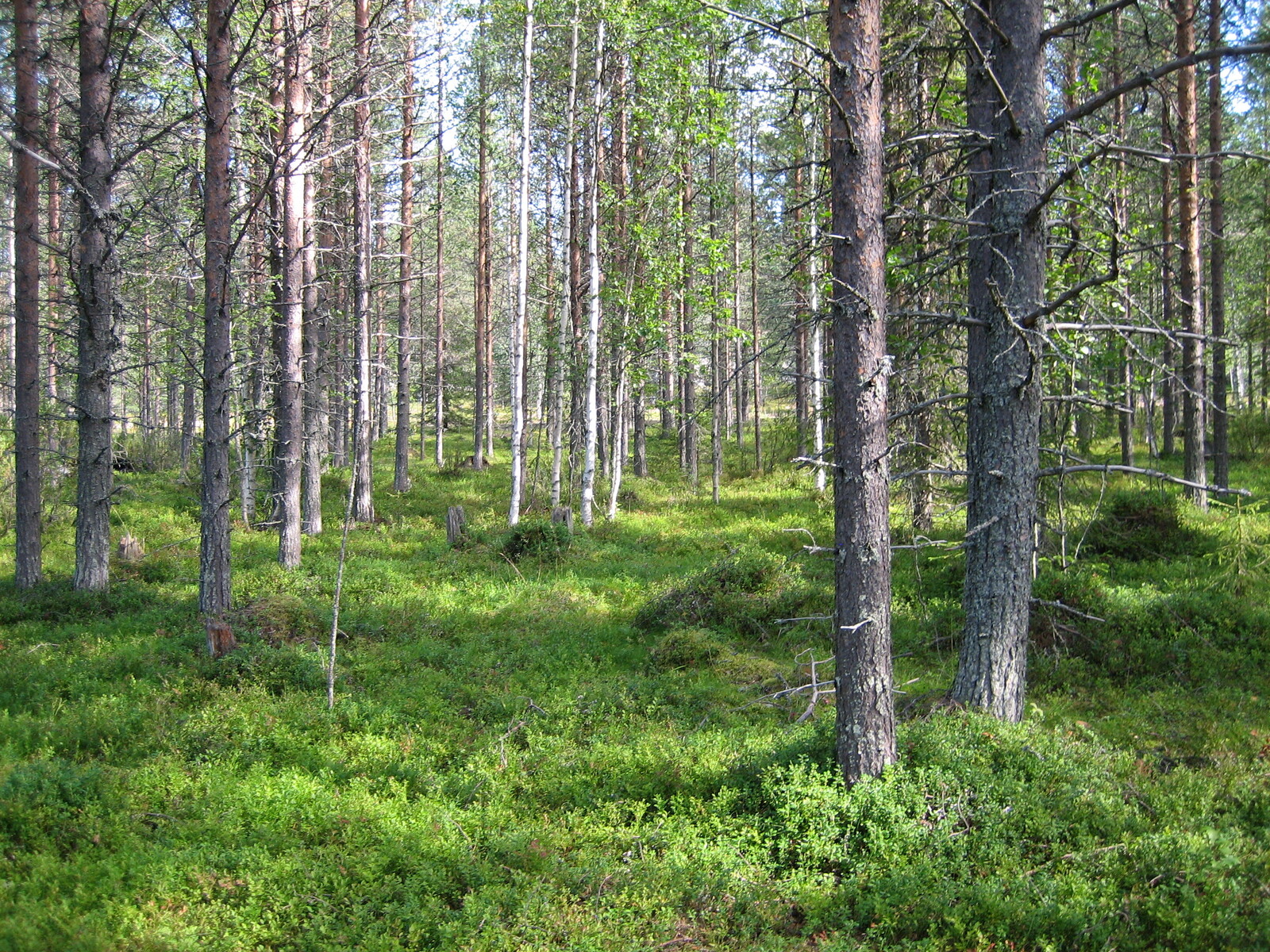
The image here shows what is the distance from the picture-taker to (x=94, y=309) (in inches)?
447

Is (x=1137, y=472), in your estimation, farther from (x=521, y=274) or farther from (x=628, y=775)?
(x=521, y=274)

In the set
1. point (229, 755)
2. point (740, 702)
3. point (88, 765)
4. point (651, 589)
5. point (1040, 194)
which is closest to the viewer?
point (1040, 194)

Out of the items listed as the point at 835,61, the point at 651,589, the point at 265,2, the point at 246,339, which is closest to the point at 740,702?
the point at 651,589

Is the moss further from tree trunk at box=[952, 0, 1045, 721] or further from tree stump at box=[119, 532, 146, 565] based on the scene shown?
tree trunk at box=[952, 0, 1045, 721]

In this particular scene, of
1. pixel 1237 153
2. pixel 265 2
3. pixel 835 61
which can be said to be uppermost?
pixel 265 2

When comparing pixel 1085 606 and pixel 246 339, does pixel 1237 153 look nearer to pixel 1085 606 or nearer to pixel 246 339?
pixel 1085 606

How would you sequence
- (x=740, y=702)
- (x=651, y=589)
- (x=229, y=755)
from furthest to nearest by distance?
(x=651, y=589) < (x=740, y=702) < (x=229, y=755)

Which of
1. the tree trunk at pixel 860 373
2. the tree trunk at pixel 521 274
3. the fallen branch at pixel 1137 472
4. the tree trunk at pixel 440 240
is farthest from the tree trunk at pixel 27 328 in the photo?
the fallen branch at pixel 1137 472

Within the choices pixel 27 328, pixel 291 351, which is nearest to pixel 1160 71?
pixel 291 351

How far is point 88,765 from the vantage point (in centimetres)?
617

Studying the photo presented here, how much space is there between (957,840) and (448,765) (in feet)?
13.3

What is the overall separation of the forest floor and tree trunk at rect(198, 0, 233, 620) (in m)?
1.63

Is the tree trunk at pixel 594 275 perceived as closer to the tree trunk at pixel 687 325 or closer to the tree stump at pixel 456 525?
the tree trunk at pixel 687 325

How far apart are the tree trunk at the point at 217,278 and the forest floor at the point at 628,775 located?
1633mm
